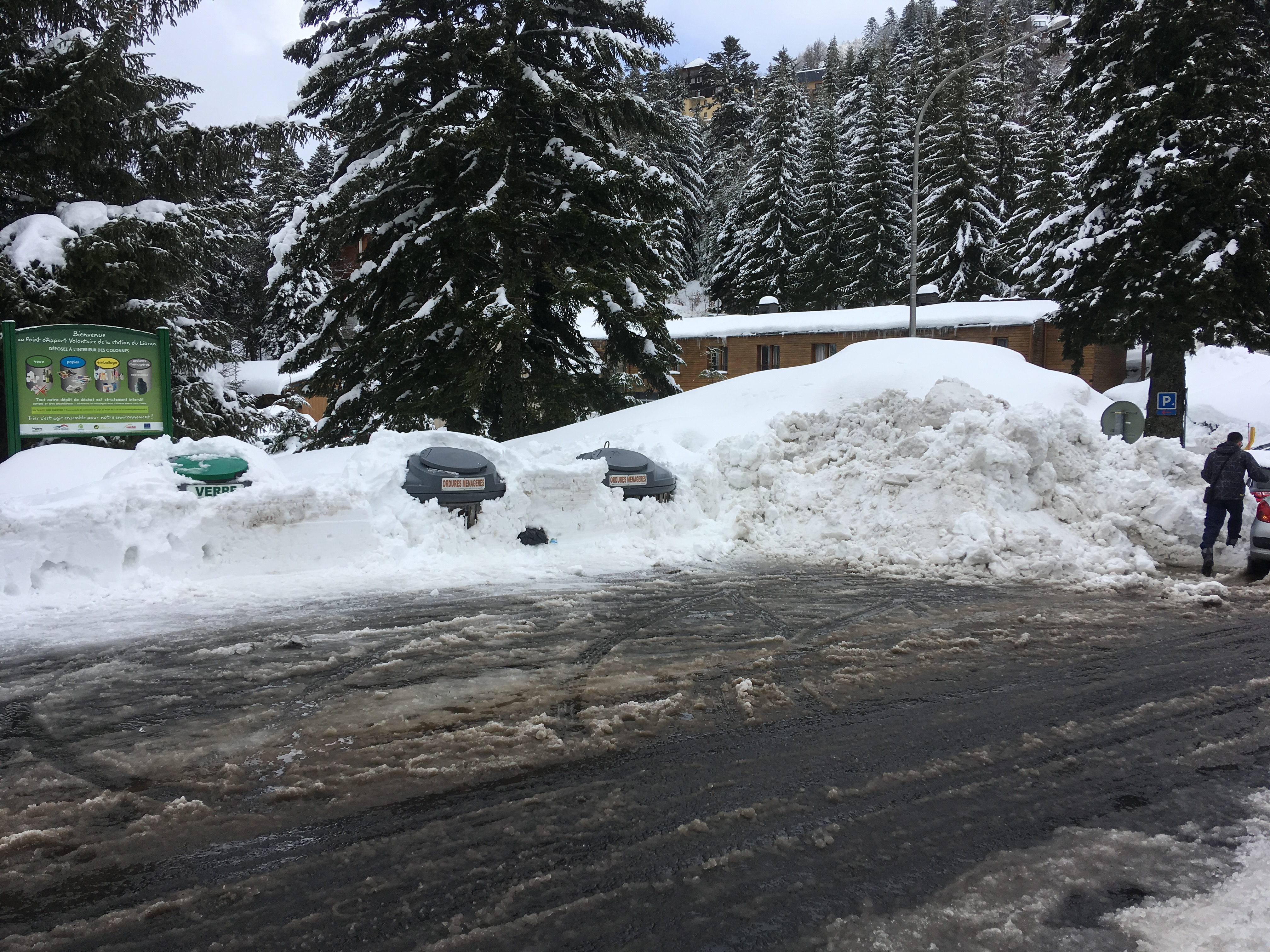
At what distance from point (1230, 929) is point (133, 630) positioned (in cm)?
699

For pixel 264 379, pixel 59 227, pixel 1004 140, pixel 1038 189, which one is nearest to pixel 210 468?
pixel 59 227

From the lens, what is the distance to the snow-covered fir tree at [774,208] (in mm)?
48500

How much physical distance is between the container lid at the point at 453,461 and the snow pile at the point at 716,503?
348mm

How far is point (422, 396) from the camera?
46.5ft

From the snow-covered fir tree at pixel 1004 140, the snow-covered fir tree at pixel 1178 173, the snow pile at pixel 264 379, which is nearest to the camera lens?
the snow-covered fir tree at pixel 1178 173

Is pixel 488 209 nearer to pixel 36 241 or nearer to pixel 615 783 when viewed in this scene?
pixel 36 241

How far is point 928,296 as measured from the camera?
39562 millimetres

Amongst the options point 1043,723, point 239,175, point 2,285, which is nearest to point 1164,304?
point 1043,723

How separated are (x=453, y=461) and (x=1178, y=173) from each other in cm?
1857

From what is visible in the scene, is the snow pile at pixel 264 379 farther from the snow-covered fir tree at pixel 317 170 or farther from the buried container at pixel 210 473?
the buried container at pixel 210 473

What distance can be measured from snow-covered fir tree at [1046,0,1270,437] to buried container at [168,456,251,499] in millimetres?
20384

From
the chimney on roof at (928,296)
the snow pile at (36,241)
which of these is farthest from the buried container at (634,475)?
the chimney on roof at (928,296)

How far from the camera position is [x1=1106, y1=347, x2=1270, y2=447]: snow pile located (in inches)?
990

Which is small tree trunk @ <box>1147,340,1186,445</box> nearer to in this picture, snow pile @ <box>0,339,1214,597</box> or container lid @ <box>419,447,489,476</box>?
snow pile @ <box>0,339,1214,597</box>
